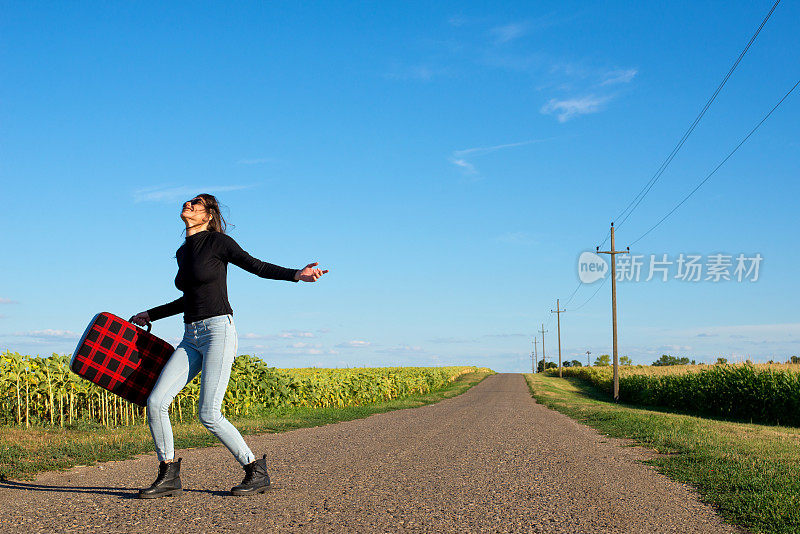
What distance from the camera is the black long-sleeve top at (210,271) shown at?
514 centimetres

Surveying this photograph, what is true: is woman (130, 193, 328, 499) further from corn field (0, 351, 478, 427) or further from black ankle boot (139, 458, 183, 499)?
corn field (0, 351, 478, 427)

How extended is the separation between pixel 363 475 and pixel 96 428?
776cm

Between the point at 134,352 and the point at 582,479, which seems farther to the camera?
the point at 582,479

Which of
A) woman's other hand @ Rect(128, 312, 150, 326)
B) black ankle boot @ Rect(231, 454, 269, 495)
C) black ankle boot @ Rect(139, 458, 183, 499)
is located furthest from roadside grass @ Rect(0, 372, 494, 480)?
black ankle boot @ Rect(231, 454, 269, 495)

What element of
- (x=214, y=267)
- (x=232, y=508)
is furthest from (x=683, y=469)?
(x=214, y=267)

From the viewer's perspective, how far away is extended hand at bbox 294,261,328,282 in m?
5.01

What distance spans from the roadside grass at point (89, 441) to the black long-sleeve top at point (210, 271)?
350 centimetres

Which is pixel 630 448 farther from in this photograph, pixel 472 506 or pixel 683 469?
pixel 472 506

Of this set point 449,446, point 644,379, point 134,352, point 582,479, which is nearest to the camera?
point 134,352

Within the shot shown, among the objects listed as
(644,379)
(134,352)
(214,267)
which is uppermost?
(214,267)

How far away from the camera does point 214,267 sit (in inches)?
205

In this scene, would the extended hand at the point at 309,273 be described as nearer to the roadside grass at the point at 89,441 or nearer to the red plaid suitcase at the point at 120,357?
the red plaid suitcase at the point at 120,357

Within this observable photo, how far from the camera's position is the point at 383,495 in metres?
5.79

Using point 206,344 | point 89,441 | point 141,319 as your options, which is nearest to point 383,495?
point 206,344
